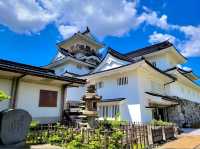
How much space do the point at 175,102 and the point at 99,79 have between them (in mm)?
9325

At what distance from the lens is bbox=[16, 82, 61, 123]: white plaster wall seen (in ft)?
43.5

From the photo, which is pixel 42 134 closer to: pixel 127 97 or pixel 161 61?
pixel 127 97

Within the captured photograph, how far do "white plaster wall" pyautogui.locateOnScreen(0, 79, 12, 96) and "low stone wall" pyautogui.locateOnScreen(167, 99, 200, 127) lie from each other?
18202 mm

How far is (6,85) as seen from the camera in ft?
41.3

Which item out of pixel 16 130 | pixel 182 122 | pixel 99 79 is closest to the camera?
pixel 16 130

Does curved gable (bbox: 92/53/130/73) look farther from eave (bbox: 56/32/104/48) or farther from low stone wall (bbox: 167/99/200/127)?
eave (bbox: 56/32/104/48)

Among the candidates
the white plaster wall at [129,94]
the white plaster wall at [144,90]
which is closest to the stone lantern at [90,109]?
the white plaster wall at [129,94]

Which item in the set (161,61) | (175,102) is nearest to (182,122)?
(175,102)

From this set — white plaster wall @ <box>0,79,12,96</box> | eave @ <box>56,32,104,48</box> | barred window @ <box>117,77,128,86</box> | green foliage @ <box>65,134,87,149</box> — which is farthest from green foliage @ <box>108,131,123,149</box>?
eave @ <box>56,32,104,48</box>

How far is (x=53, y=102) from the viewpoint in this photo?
14.9 meters

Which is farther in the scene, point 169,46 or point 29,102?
point 169,46

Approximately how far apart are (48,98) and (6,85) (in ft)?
10.5

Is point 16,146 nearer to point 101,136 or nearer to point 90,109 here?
point 101,136

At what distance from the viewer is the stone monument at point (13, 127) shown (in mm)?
8250
